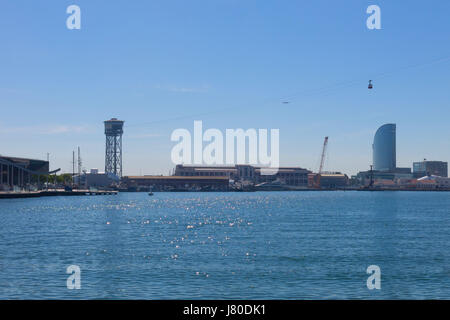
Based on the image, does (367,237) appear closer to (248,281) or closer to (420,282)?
(420,282)

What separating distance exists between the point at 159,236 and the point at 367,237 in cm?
2542

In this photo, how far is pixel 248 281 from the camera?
34.1 m

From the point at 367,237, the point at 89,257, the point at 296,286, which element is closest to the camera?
the point at 296,286

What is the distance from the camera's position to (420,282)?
112 feet

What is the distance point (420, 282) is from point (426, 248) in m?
19.1
